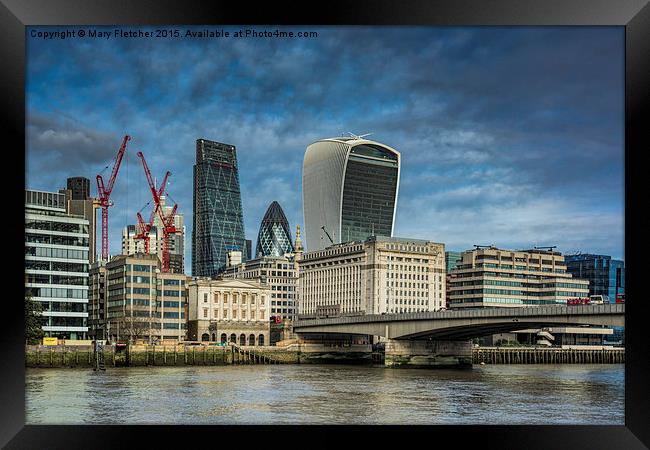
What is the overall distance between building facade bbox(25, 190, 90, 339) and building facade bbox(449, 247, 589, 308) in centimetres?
3773

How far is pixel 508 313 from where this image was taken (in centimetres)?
3709

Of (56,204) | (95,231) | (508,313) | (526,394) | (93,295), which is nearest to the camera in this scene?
(526,394)

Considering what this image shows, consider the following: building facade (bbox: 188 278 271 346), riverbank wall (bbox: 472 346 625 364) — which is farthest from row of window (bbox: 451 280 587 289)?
building facade (bbox: 188 278 271 346)

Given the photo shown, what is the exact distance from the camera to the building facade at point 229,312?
62031 mm

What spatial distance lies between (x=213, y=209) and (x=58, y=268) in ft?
317

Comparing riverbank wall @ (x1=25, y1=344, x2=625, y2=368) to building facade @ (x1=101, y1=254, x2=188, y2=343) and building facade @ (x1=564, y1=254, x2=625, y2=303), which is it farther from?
building facade @ (x1=564, y1=254, x2=625, y2=303)

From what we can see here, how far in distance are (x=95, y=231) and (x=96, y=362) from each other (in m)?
33.4

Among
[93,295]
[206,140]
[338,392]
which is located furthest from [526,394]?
[206,140]

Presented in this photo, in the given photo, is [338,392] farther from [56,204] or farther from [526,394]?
[56,204]

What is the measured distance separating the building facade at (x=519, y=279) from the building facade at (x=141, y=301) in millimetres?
28015

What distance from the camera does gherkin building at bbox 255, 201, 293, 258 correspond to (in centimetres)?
14388
